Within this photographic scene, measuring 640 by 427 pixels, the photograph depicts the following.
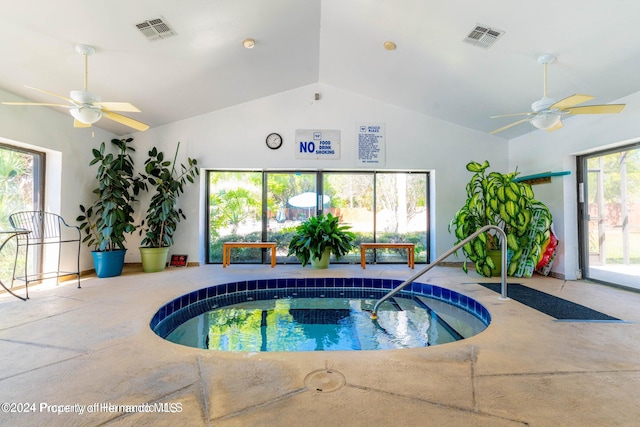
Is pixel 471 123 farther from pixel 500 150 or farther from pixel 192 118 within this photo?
pixel 192 118

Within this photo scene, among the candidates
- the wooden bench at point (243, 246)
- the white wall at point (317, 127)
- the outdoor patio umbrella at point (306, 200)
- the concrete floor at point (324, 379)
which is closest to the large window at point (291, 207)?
the outdoor patio umbrella at point (306, 200)

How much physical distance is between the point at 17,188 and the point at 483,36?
241 inches

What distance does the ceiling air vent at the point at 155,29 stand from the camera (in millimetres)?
3075

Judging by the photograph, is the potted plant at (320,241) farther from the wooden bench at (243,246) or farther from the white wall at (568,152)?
the white wall at (568,152)

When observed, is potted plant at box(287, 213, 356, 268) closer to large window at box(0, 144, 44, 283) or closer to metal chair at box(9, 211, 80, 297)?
metal chair at box(9, 211, 80, 297)

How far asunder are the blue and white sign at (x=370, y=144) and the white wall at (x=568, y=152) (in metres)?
2.55

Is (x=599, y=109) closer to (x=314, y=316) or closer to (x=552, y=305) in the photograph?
(x=552, y=305)

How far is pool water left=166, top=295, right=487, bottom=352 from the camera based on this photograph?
2664 millimetres

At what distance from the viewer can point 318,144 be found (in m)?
5.55

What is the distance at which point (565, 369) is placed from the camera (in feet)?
5.93

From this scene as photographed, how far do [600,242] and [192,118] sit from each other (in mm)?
6965

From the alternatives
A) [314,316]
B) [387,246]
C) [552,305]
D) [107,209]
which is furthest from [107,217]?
[552,305]

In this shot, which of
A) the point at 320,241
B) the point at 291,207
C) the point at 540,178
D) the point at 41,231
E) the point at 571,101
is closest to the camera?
the point at 571,101

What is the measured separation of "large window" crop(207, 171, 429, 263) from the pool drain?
13.1 ft
